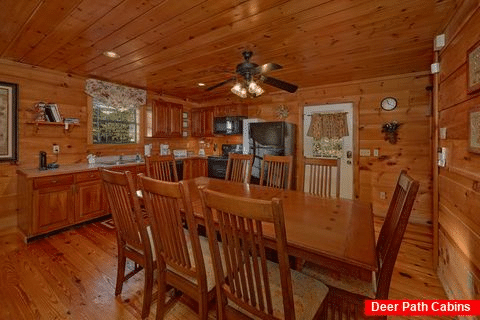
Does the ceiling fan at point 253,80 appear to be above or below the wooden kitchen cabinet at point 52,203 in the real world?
above

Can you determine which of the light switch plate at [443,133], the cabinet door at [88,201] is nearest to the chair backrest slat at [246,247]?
the light switch plate at [443,133]

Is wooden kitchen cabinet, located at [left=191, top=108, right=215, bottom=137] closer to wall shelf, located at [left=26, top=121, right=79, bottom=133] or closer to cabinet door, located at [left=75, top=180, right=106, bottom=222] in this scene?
wall shelf, located at [left=26, top=121, right=79, bottom=133]

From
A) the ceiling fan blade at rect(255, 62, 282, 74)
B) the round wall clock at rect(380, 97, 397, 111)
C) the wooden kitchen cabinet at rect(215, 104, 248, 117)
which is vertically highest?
the wooden kitchen cabinet at rect(215, 104, 248, 117)

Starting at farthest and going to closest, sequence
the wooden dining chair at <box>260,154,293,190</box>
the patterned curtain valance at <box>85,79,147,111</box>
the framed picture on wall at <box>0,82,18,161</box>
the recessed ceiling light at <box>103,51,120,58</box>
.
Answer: the patterned curtain valance at <box>85,79,147,111</box> → the framed picture on wall at <box>0,82,18,161</box> → the recessed ceiling light at <box>103,51,120,58</box> → the wooden dining chair at <box>260,154,293,190</box>

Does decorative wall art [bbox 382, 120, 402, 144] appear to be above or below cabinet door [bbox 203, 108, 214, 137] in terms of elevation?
below

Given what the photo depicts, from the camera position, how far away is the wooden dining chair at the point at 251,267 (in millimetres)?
867

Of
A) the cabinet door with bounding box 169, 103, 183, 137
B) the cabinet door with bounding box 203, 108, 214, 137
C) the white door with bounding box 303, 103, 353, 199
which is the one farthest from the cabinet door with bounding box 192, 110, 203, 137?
the white door with bounding box 303, 103, 353, 199

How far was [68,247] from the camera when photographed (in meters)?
2.65

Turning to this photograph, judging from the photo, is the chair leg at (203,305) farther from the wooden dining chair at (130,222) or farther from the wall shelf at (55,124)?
the wall shelf at (55,124)

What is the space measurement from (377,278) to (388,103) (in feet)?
10.9

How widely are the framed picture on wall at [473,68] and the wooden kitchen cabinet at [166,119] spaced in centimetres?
443

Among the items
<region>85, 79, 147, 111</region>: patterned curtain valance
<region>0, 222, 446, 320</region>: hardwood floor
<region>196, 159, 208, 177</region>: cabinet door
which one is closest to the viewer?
<region>0, 222, 446, 320</region>: hardwood floor

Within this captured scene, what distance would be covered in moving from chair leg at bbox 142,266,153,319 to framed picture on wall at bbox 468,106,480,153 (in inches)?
86.4

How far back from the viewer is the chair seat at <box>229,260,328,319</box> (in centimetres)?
106
